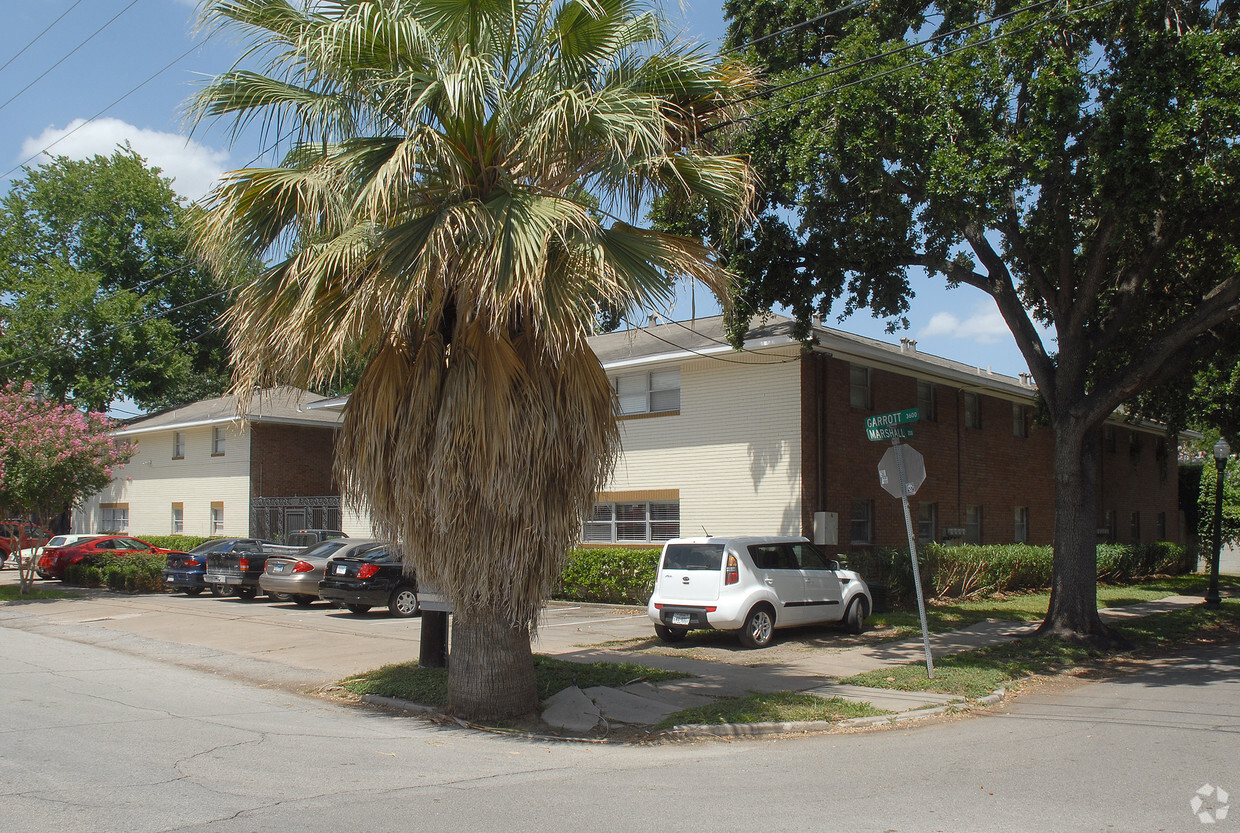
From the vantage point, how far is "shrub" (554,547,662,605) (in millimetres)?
19938

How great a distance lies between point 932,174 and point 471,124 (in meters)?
6.41

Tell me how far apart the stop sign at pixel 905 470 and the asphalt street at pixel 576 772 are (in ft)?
8.77

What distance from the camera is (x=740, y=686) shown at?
10836 mm

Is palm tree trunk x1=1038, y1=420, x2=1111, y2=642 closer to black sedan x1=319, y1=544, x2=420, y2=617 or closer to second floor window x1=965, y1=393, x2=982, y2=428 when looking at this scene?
second floor window x1=965, y1=393, x2=982, y2=428

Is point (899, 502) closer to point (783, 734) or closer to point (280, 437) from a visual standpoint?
point (783, 734)

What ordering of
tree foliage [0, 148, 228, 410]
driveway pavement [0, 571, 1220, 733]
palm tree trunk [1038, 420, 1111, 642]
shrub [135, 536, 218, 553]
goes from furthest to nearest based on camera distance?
1. tree foliage [0, 148, 228, 410]
2. shrub [135, 536, 218, 553]
3. palm tree trunk [1038, 420, 1111, 642]
4. driveway pavement [0, 571, 1220, 733]

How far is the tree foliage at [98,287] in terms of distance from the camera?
119 ft

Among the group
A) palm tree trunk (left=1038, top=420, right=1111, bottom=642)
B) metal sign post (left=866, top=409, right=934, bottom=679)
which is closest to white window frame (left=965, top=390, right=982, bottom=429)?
palm tree trunk (left=1038, top=420, right=1111, bottom=642)

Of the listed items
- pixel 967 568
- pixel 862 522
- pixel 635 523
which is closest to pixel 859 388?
pixel 862 522

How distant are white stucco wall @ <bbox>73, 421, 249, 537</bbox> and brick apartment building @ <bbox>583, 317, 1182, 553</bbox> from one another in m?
13.7

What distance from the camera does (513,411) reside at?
8.32m

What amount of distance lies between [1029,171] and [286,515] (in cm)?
2599

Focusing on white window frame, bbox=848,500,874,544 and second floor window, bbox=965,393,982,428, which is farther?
second floor window, bbox=965,393,982,428

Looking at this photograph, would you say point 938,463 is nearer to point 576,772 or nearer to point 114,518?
point 576,772
